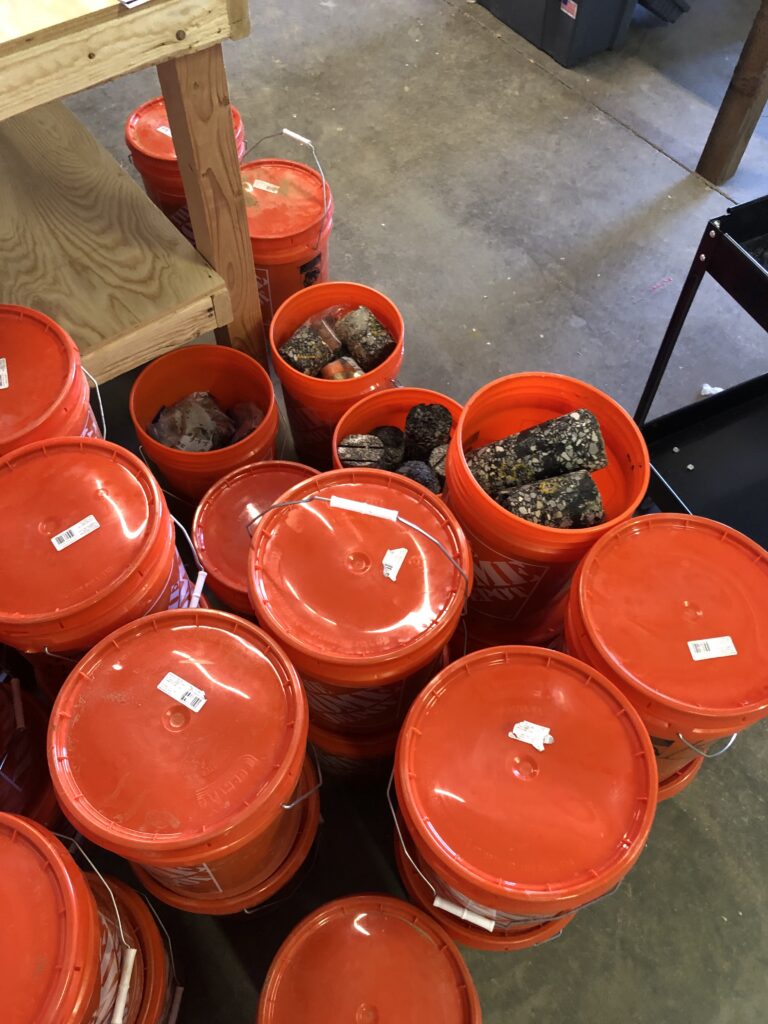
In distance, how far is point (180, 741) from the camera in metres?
1.06

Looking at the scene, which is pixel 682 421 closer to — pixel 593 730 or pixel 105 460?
pixel 593 730

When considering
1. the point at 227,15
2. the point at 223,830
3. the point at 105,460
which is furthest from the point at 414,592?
the point at 227,15

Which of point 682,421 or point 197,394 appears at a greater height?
point 682,421

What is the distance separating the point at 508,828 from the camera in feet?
3.43

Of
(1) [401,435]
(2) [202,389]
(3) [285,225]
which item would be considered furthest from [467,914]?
(3) [285,225]

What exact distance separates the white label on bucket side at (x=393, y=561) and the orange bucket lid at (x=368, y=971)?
554mm

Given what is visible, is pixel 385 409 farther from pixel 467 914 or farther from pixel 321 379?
pixel 467 914

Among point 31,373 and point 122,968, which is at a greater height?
point 31,373

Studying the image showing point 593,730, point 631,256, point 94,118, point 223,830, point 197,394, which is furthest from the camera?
point 94,118

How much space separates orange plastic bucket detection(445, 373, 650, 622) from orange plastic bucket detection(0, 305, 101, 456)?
2.35 ft

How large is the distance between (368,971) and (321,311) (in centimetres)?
Result: 148

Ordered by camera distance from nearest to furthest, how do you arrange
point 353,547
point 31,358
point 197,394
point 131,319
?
point 353,547 → point 31,358 → point 131,319 → point 197,394

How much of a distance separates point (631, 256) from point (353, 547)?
197cm

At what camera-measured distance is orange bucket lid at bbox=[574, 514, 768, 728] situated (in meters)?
1.15
